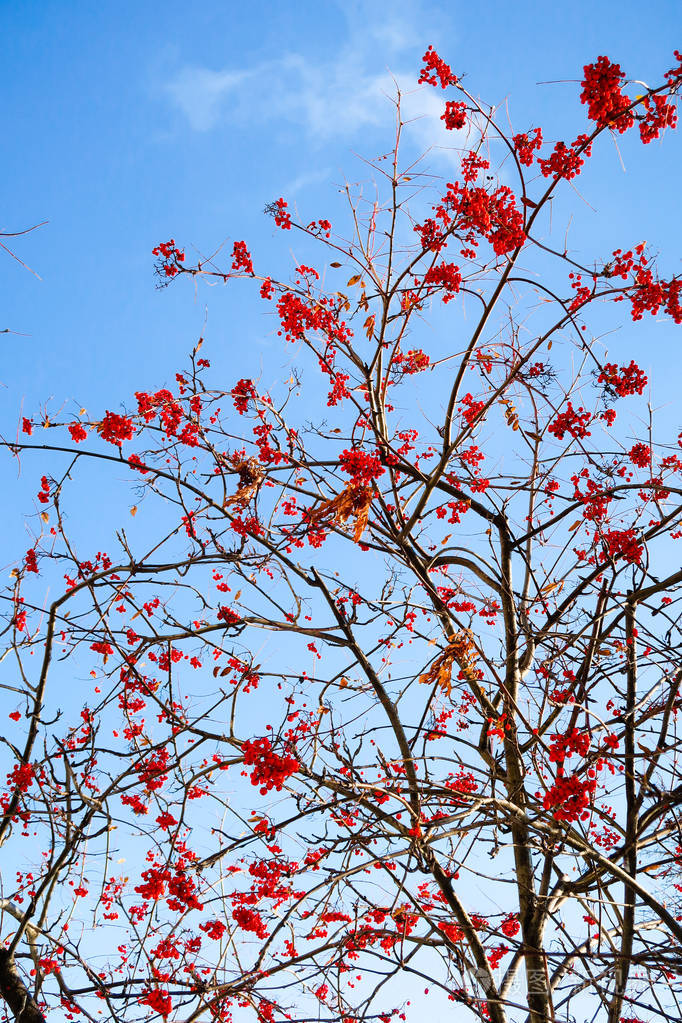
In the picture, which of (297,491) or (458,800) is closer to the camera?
(458,800)

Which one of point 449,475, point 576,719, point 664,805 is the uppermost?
point 449,475

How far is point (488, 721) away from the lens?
5129mm

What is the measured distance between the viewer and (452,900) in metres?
4.99

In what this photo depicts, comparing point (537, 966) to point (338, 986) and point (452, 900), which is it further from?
point (338, 986)

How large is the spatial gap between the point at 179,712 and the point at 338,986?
2.06m

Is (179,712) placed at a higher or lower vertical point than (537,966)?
higher

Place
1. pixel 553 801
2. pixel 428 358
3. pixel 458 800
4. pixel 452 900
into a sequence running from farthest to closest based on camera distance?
pixel 428 358 < pixel 452 900 < pixel 458 800 < pixel 553 801

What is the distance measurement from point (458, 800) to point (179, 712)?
2.06m

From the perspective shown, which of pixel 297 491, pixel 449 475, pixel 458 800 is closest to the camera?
pixel 458 800

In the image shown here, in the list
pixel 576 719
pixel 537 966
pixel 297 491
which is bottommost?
pixel 537 966

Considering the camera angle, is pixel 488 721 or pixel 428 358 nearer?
pixel 488 721

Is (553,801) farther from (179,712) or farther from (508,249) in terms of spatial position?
(508,249)

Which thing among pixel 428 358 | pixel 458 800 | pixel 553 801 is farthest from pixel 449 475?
pixel 553 801

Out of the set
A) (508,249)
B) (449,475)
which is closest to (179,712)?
(449,475)
